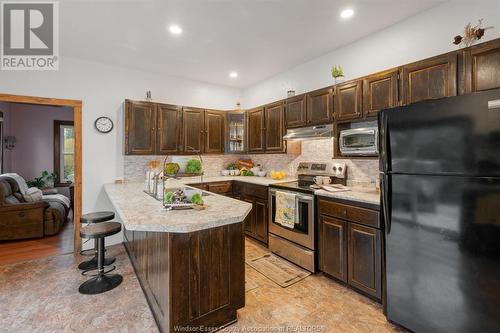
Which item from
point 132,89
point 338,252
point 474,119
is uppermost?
point 132,89

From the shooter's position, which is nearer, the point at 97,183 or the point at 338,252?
the point at 338,252

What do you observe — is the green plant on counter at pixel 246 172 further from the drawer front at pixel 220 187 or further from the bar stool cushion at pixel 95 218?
the bar stool cushion at pixel 95 218

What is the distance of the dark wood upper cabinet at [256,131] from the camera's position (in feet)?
13.9

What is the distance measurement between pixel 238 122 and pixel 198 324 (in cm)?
355

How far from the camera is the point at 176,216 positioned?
177 cm

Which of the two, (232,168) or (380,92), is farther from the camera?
(232,168)

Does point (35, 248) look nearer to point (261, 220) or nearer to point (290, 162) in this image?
point (261, 220)

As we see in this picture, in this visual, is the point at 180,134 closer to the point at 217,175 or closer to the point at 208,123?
the point at 208,123

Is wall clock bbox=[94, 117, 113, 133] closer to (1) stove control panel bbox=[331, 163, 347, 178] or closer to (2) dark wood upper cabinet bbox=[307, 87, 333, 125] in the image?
(2) dark wood upper cabinet bbox=[307, 87, 333, 125]

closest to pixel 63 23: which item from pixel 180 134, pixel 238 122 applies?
pixel 180 134

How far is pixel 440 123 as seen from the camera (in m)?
1.67

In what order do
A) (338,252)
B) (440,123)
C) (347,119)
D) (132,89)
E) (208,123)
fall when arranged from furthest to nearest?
(208,123), (132,89), (347,119), (338,252), (440,123)

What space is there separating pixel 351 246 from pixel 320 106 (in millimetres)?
1776

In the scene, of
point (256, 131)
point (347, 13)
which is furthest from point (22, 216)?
point (347, 13)
